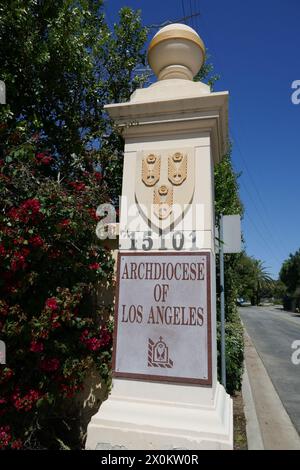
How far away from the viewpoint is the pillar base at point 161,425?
2297 millimetres

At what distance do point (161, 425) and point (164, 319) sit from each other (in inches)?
27.3

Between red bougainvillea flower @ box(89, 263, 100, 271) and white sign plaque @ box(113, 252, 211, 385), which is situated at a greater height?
red bougainvillea flower @ box(89, 263, 100, 271)

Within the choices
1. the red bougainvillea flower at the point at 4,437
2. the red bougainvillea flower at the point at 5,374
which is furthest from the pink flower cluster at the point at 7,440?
the red bougainvillea flower at the point at 5,374

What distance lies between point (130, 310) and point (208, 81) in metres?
7.72

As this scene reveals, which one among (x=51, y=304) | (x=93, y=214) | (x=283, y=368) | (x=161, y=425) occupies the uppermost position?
(x=93, y=214)

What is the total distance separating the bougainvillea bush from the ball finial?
1.47 meters

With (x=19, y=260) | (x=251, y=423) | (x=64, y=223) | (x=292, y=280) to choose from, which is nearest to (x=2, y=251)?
(x=19, y=260)

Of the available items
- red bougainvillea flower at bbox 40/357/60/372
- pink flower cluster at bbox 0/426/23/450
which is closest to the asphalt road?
red bougainvillea flower at bbox 40/357/60/372

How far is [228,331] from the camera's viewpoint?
694cm

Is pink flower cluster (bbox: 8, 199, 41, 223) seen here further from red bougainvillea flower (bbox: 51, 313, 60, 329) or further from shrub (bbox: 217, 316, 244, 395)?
shrub (bbox: 217, 316, 244, 395)

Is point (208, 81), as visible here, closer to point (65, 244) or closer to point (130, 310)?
point (65, 244)

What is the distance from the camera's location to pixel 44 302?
10.2ft

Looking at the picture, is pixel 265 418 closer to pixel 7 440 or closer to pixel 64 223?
pixel 7 440

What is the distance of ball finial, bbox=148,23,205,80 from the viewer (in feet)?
10.2
